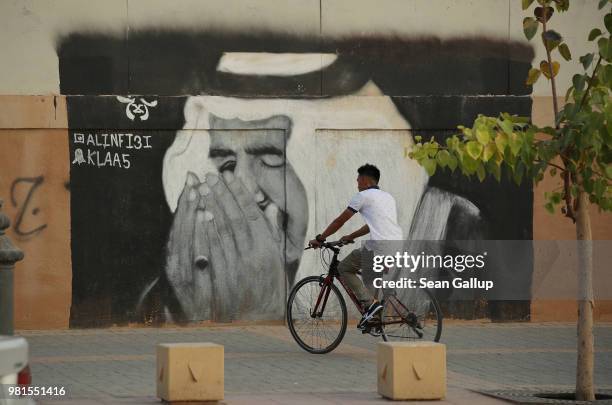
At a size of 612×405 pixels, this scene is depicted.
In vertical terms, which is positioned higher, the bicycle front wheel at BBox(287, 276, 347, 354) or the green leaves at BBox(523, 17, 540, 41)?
the green leaves at BBox(523, 17, 540, 41)

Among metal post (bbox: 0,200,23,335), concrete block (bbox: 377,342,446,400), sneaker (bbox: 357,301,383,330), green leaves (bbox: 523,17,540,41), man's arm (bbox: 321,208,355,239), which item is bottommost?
concrete block (bbox: 377,342,446,400)

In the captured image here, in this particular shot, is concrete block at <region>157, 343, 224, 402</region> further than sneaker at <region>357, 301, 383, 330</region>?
No

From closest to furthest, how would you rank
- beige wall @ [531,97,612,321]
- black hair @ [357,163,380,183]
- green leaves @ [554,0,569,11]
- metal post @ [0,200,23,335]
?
metal post @ [0,200,23,335] → green leaves @ [554,0,569,11] → black hair @ [357,163,380,183] → beige wall @ [531,97,612,321]

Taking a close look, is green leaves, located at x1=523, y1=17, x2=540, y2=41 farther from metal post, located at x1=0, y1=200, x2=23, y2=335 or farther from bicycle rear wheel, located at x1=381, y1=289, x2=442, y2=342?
metal post, located at x1=0, y1=200, x2=23, y2=335

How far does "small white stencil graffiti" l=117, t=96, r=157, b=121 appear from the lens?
614 inches

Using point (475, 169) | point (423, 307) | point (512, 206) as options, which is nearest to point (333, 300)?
point (423, 307)

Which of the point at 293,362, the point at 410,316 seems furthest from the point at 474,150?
the point at 293,362

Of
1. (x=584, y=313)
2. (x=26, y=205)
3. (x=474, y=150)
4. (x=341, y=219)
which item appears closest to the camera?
(x=474, y=150)

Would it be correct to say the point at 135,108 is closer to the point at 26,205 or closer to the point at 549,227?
the point at 26,205

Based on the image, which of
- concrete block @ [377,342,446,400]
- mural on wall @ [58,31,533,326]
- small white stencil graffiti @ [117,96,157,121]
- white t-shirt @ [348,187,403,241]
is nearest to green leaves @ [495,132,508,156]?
concrete block @ [377,342,446,400]

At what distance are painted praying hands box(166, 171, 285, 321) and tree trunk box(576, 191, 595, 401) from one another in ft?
19.0

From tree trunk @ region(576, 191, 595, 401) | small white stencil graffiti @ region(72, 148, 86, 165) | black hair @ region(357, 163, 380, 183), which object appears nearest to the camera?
tree trunk @ region(576, 191, 595, 401)

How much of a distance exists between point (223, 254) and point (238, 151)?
47.0 inches

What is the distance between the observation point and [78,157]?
15.5m
